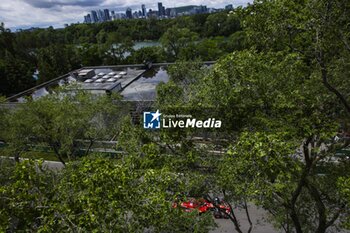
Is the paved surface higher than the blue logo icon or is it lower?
lower

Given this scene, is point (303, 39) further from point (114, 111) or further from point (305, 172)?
point (114, 111)

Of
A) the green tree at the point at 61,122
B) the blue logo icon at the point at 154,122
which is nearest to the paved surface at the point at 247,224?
the blue logo icon at the point at 154,122

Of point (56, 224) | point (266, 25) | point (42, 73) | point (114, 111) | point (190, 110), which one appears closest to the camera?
point (56, 224)

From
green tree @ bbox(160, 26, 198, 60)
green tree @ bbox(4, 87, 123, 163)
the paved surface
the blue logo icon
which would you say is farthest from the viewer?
green tree @ bbox(160, 26, 198, 60)

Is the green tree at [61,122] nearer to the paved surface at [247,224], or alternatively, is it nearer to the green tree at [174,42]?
the paved surface at [247,224]

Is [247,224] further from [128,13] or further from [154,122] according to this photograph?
[128,13]

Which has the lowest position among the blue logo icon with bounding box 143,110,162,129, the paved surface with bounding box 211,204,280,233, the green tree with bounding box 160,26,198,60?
the paved surface with bounding box 211,204,280,233

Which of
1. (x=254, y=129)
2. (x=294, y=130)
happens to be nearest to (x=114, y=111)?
(x=254, y=129)

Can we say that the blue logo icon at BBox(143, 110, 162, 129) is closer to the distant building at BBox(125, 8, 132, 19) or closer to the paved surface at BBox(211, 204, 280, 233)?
the paved surface at BBox(211, 204, 280, 233)

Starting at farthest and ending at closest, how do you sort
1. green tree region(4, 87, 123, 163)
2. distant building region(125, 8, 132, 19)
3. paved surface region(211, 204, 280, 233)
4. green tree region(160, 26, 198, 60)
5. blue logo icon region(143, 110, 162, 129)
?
distant building region(125, 8, 132, 19) → green tree region(160, 26, 198, 60) → green tree region(4, 87, 123, 163) → paved surface region(211, 204, 280, 233) → blue logo icon region(143, 110, 162, 129)

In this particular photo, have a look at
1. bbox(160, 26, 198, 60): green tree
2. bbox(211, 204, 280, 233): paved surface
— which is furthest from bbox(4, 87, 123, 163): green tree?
bbox(160, 26, 198, 60): green tree

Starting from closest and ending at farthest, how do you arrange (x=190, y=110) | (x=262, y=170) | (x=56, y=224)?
(x=56, y=224), (x=262, y=170), (x=190, y=110)
